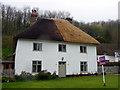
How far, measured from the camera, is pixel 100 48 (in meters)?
40.1

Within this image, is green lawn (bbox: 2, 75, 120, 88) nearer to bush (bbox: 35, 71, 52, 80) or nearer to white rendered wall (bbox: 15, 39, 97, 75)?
bush (bbox: 35, 71, 52, 80)

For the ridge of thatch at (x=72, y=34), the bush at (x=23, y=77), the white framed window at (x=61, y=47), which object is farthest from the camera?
the ridge of thatch at (x=72, y=34)

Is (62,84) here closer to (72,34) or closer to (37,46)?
(37,46)

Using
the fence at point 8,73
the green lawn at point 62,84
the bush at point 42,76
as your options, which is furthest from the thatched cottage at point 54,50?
the green lawn at point 62,84

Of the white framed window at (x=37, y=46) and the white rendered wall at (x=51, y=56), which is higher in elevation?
the white framed window at (x=37, y=46)

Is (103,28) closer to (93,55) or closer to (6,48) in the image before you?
(93,55)

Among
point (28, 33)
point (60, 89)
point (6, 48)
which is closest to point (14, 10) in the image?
point (6, 48)

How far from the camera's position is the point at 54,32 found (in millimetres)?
20922

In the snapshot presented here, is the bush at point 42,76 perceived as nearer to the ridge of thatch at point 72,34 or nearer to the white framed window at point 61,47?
the white framed window at point 61,47

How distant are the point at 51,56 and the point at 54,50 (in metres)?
0.95

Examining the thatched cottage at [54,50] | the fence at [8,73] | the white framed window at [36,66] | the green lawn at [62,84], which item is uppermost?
the thatched cottage at [54,50]

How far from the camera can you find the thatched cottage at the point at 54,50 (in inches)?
728

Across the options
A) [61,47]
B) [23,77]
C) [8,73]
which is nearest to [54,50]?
[61,47]

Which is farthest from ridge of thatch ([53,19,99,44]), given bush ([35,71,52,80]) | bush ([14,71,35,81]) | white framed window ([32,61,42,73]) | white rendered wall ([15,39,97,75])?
bush ([14,71,35,81])
